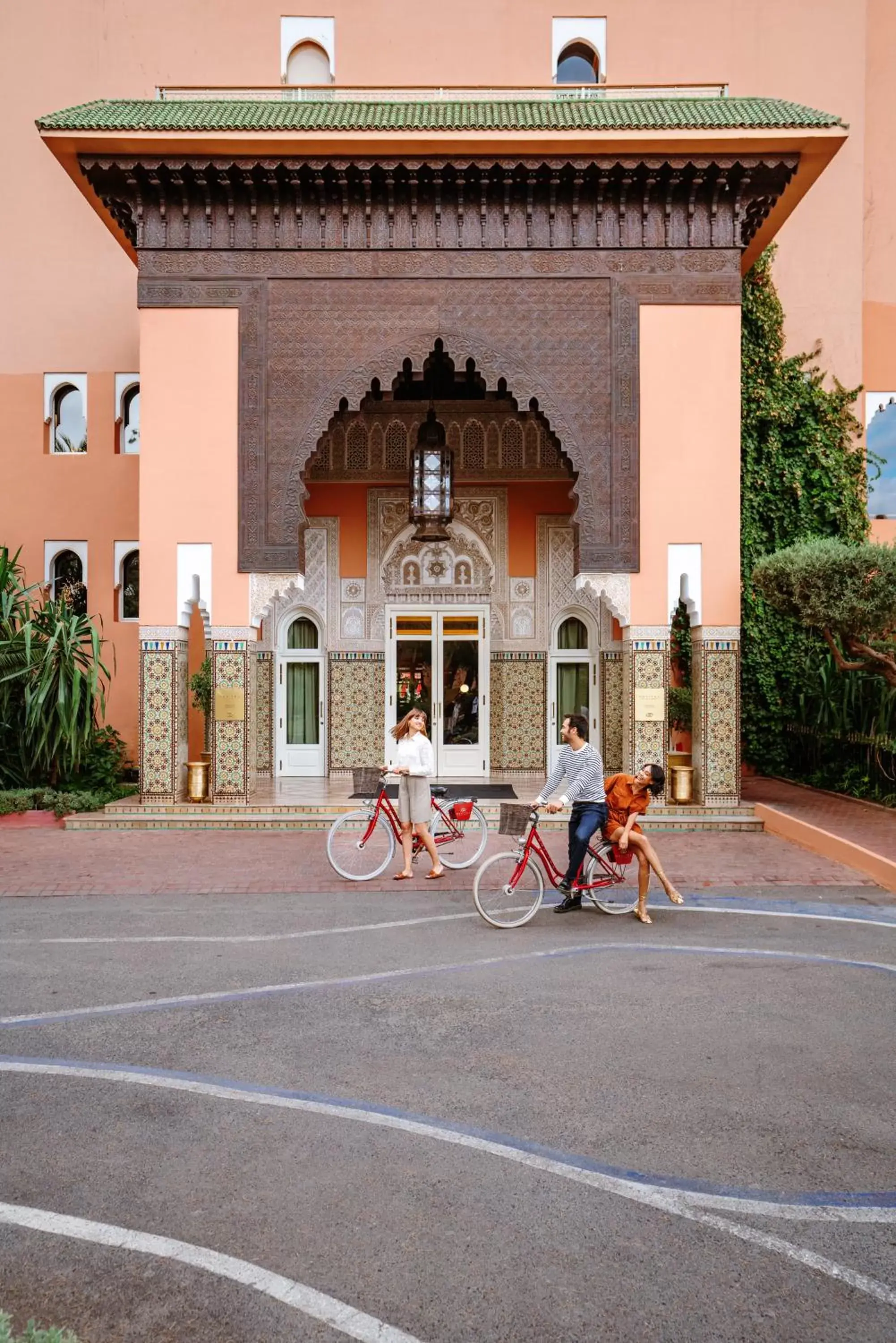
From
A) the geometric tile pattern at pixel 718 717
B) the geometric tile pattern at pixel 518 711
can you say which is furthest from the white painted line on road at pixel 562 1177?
the geometric tile pattern at pixel 518 711

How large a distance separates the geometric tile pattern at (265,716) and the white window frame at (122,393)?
12.6 feet

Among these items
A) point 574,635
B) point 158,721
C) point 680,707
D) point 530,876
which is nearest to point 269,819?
point 158,721

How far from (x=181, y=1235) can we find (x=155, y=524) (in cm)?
1002

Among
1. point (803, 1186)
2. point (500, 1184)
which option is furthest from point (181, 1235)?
point (803, 1186)

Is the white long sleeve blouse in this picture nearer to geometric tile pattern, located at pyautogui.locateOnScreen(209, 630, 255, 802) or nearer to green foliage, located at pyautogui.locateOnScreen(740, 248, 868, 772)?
geometric tile pattern, located at pyautogui.locateOnScreen(209, 630, 255, 802)

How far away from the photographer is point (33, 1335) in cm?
211

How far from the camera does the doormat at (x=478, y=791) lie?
12711 mm

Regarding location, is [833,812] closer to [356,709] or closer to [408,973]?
[356,709]

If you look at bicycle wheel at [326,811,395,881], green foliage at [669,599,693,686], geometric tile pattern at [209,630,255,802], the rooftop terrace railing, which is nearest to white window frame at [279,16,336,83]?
the rooftop terrace railing

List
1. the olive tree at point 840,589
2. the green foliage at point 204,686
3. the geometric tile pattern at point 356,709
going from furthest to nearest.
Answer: the geometric tile pattern at point 356,709 → the green foliage at point 204,686 → the olive tree at point 840,589

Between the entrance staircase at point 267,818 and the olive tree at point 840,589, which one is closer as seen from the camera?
the olive tree at point 840,589

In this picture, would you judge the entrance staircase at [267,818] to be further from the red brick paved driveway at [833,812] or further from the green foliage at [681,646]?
the green foliage at [681,646]

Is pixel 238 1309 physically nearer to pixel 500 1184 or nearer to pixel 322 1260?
pixel 322 1260

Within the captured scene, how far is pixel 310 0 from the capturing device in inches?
612
